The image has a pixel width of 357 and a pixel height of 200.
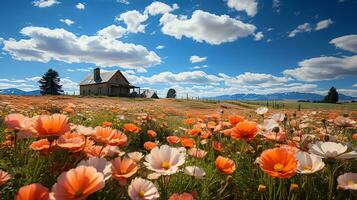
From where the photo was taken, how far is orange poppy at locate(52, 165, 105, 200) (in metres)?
1.07

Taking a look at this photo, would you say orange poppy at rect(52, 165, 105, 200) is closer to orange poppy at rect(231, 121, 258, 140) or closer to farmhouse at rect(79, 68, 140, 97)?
orange poppy at rect(231, 121, 258, 140)

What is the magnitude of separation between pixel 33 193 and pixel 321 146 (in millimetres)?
1449

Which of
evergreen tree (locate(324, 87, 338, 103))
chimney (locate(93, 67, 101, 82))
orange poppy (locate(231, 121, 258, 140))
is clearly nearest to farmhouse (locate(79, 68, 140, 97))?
chimney (locate(93, 67, 101, 82))

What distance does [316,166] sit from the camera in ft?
5.29

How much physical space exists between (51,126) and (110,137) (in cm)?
33

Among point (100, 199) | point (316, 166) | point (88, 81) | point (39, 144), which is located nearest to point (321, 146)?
point (316, 166)

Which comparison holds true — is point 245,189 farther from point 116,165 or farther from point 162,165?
point 116,165

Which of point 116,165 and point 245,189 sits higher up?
point 116,165

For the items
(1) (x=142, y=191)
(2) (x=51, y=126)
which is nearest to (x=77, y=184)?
(1) (x=142, y=191)

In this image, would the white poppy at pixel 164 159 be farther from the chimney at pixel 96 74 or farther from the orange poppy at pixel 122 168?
the chimney at pixel 96 74

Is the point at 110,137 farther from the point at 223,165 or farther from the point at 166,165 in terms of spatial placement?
the point at 223,165

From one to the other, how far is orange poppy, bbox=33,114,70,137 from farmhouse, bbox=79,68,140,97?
54404 millimetres

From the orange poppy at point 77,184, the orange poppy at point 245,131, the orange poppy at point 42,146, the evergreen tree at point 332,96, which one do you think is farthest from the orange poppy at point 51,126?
the evergreen tree at point 332,96

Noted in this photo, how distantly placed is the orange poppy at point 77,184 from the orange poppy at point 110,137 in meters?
0.56
